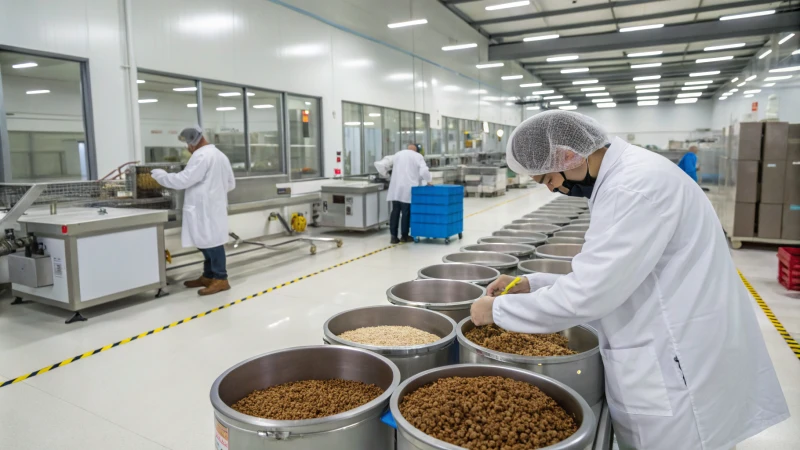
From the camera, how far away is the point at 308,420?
3.94 feet

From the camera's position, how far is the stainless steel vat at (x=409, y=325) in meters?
1.68

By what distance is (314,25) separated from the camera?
844cm

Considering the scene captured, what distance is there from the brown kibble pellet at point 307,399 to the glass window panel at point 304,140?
7.04 meters

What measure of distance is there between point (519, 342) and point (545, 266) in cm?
127

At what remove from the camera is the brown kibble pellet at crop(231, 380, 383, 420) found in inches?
57.0

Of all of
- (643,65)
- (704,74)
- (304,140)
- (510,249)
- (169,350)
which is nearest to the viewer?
(169,350)

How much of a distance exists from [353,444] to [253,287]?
12.9 ft

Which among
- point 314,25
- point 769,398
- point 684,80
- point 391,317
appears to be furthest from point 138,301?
point 684,80

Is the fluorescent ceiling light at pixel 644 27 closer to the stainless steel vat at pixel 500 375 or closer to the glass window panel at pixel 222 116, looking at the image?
the glass window panel at pixel 222 116

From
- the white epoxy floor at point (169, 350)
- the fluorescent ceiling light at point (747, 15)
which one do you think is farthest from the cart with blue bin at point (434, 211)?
the fluorescent ceiling light at point (747, 15)

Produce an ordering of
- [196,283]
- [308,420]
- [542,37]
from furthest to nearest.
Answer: [542,37] → [196,283] → [308,420]

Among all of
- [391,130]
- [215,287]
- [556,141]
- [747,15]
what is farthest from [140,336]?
[747,15]

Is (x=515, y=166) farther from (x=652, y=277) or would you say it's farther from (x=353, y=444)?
(x=353, y=444)

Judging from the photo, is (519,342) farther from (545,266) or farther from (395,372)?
(545,266)
